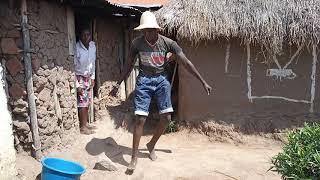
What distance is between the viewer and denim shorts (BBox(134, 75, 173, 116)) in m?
5.62

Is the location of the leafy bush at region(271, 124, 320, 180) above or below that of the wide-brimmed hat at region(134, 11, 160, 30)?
below

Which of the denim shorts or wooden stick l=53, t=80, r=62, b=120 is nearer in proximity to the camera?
the denim shorts

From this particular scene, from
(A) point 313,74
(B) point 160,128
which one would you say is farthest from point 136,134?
(A) point 313,74

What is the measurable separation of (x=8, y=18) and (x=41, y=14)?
55 cm

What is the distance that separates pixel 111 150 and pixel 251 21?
2.99 metres

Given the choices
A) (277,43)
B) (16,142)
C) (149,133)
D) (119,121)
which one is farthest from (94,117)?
(277,43)

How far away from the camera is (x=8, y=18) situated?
17.5ft

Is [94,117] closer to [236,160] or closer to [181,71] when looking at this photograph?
[181,71]

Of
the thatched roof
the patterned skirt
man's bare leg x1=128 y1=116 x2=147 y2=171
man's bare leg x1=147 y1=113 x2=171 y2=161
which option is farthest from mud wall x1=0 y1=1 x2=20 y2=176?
the thatched roof

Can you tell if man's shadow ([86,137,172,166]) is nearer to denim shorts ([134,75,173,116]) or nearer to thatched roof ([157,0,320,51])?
denim shorts ([134,75,173,116])

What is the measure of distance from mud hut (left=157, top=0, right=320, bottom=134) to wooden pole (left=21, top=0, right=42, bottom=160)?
2.57 metres

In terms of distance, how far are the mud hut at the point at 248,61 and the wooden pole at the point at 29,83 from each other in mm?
2566

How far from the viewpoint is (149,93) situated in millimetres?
5738

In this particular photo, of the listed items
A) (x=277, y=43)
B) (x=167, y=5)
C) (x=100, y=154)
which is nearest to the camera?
(x=100, y=154)
